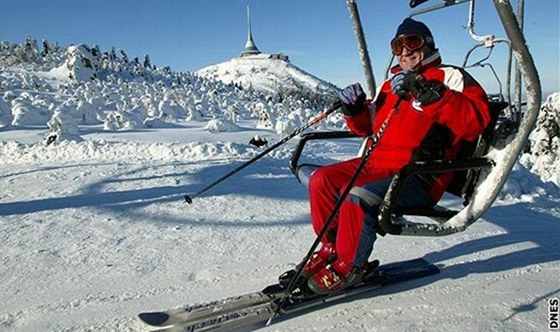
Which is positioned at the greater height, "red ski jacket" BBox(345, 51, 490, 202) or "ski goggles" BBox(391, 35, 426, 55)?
"ski goggles" BBox(391, 35, 426, 55)

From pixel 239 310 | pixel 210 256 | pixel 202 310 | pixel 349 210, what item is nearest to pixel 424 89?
pixel 349 210

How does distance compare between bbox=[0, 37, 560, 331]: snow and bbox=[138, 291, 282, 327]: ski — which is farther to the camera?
bbox=[0, 37, 560, 331]: snow

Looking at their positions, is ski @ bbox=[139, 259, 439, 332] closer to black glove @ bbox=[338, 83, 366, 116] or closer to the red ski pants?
the red ski pants

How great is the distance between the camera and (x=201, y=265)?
3000 millimetres

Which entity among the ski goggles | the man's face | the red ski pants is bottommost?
the red ski pants

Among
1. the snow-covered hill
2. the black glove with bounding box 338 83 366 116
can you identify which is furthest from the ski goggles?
the snow-covered hill

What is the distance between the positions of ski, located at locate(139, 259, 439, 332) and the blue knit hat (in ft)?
4.66

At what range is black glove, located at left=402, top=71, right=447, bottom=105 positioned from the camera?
6.95 feet

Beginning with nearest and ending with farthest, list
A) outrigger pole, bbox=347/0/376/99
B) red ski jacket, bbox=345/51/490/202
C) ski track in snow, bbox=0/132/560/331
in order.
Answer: red ski jacket, bbox=345/51/490/202
ski track in snow, bbox=0/132/560/331
outrigger pole, bbox=347/0/376/99

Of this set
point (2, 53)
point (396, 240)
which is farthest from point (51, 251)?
point (2, 53)

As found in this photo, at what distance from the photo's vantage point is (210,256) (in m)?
3.15

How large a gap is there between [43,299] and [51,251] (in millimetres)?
781

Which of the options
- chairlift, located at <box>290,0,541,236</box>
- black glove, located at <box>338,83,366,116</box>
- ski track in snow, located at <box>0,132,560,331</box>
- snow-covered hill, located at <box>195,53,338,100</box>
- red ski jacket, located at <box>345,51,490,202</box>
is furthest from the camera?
snow-covered hill, located at <box>195,53,338,100</box>

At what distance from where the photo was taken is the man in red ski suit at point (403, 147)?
219cm
